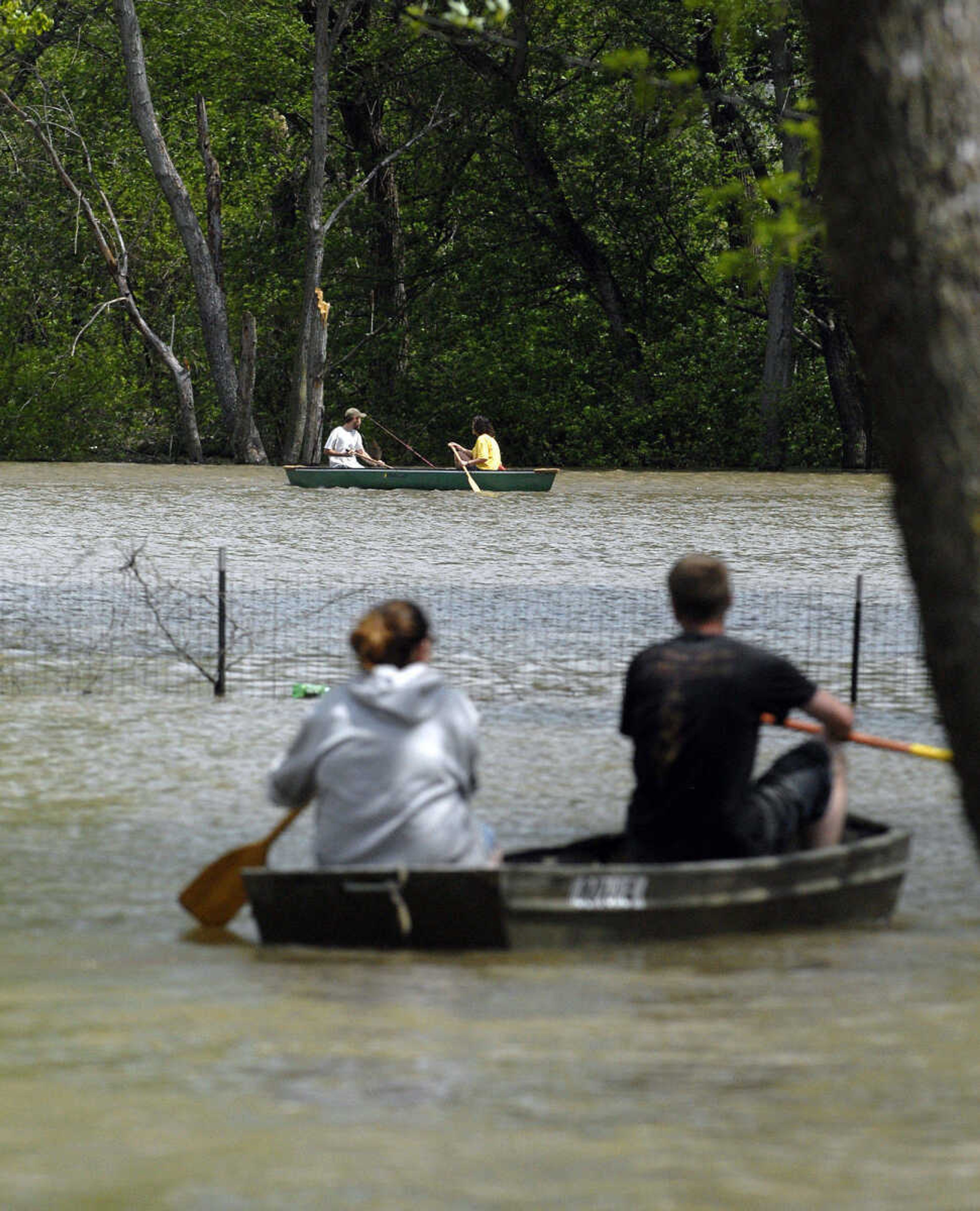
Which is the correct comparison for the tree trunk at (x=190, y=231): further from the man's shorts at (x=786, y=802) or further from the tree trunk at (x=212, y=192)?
the man's shorts at (x=786, y=802)

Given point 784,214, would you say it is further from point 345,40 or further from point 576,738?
point 345,40

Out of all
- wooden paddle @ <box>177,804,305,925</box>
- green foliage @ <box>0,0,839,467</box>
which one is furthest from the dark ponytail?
green foliage @ <box>0,0,839,467</box>

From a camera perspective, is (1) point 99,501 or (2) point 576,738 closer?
(2) point 576,738

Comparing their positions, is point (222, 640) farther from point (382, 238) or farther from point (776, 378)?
point (382, 238)

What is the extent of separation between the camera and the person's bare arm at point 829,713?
23.3ft

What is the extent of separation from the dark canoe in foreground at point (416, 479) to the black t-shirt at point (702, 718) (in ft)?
90.4

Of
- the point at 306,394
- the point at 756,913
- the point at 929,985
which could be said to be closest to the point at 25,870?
the point at 756,913

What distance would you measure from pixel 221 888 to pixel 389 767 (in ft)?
3.84

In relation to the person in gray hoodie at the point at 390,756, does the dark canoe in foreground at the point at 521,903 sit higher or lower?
lower

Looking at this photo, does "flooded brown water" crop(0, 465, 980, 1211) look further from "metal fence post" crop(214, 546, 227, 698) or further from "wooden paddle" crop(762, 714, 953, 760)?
"metal fence post" crop(214, 546, 227, 698)

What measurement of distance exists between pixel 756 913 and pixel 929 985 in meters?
0.69

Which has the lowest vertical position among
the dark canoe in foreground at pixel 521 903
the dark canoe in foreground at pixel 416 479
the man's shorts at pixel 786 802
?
the dark canoe in foreground at pixel 521 903

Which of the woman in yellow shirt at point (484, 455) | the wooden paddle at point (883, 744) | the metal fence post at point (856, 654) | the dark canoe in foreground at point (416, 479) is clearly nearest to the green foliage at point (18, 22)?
the dark canoe in foreground at point (416, 479)

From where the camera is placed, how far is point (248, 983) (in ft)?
23.0
